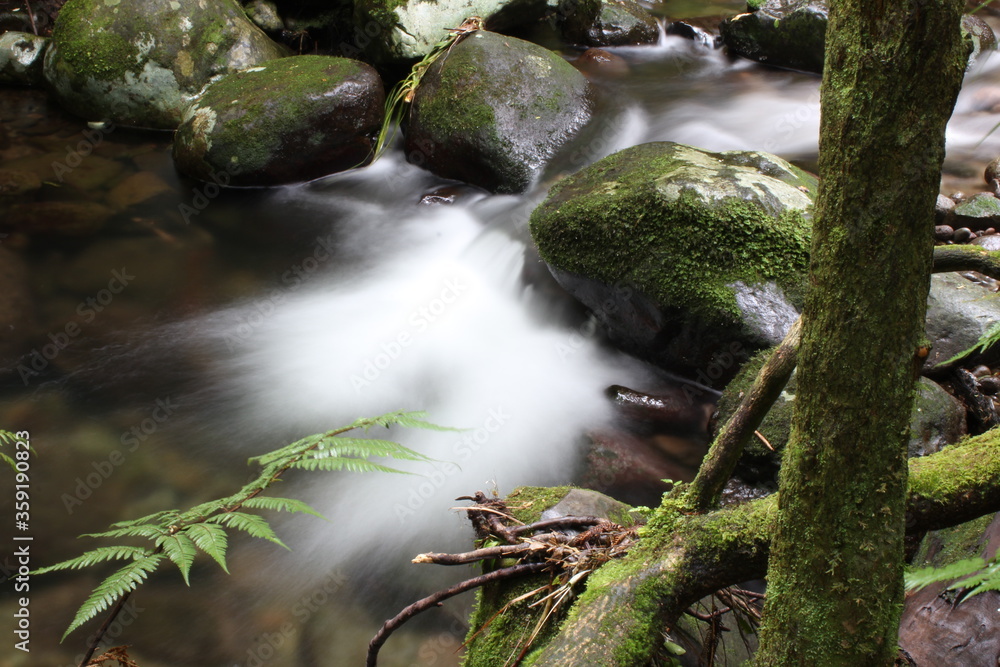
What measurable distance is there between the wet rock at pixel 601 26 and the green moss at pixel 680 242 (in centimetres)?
534

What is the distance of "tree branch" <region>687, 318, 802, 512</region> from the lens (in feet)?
5.48

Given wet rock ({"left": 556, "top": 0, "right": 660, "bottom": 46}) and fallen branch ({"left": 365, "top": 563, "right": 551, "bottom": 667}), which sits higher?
wet rock ({"left": 556, "top": 0, "right": 660, "bottom": 46})

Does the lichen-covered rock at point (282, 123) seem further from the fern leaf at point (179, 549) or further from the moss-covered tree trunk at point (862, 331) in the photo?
the moss-covered tree trunk at point (862, 331)

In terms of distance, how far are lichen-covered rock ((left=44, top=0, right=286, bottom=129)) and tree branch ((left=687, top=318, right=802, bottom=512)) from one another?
7.60m

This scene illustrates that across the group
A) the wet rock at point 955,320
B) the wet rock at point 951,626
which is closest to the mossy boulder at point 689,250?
the wet rock at point 955,320

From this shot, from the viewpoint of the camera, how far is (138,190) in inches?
272

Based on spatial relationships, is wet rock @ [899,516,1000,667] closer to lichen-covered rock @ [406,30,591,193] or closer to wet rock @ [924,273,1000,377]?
wet rock @ [924,273,1000,377]

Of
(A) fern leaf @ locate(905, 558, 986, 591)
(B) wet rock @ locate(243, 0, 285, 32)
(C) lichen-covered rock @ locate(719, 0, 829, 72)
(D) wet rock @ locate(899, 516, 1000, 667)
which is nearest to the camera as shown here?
(A) fern leaf @ locate(905, 558, 986, 591)

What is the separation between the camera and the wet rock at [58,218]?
6.21m

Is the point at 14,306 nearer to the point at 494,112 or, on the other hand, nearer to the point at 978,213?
the point at 494,112

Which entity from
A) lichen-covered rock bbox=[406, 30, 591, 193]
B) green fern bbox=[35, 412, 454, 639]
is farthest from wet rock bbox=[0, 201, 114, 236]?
green fern bbox=[35, 412, 454, 639]

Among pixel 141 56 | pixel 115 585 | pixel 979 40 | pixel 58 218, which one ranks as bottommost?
pixel 58 218

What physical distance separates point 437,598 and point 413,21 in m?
7.27

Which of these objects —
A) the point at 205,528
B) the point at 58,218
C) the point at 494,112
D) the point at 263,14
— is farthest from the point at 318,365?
the point at 263,14
